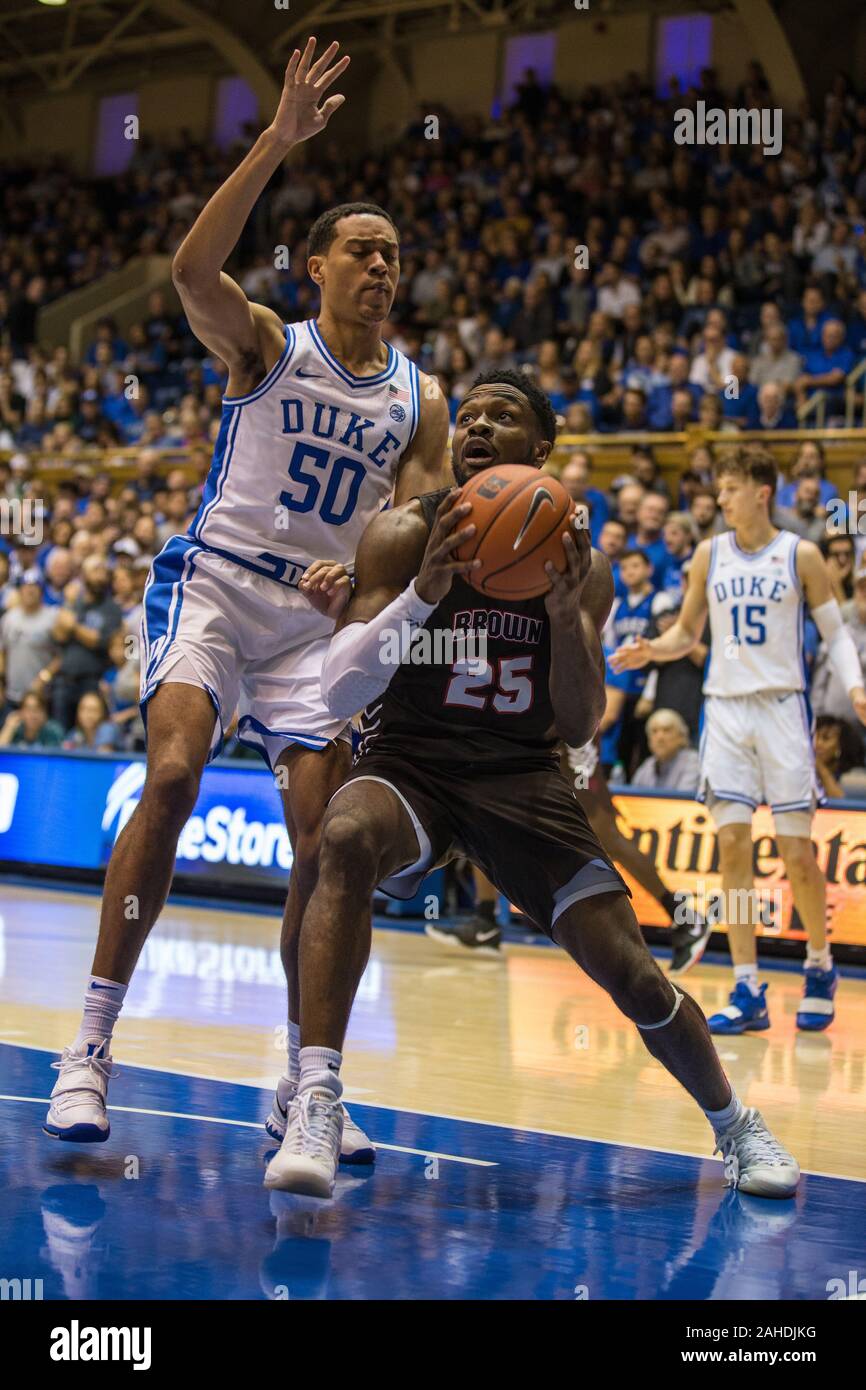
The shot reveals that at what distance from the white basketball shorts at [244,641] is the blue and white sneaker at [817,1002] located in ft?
10.4

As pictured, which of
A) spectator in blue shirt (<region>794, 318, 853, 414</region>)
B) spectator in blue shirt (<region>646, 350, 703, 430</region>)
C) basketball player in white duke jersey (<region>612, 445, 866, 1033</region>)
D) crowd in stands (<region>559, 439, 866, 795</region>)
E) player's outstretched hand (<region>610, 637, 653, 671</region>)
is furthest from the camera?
spectator in blue shirt (<region>646, 350, 703, 430</region>)

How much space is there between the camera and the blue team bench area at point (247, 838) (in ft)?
29.3

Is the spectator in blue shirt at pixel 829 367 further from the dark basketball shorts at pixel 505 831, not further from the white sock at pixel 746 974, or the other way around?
the dark basketball shorts at pixel 505 831

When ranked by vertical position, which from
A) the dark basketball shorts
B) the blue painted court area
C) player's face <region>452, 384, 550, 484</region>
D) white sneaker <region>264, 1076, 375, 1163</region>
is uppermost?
player's face <region>452, 384, 550, 484</region>

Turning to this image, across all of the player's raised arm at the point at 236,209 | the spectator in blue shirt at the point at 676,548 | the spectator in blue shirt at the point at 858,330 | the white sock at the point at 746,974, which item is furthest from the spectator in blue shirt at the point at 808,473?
the player's raised arm at the point at 236,209

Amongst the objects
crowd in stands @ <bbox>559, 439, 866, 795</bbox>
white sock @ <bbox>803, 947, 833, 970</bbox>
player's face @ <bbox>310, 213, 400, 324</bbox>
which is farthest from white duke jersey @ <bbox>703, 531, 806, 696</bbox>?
player's face @ <bbox>310, 213, 400, 324</bbox>

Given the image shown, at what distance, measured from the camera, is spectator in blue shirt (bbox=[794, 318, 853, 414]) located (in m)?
12.9

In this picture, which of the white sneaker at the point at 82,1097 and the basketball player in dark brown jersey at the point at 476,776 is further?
the white sneaker at the point at 82,1097

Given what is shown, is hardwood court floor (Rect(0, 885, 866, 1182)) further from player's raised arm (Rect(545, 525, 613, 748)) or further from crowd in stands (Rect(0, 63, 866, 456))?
crowd in stands (Rect(0, 63, 866, 456))

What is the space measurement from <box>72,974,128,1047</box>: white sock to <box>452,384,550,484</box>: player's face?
5.11 feet
